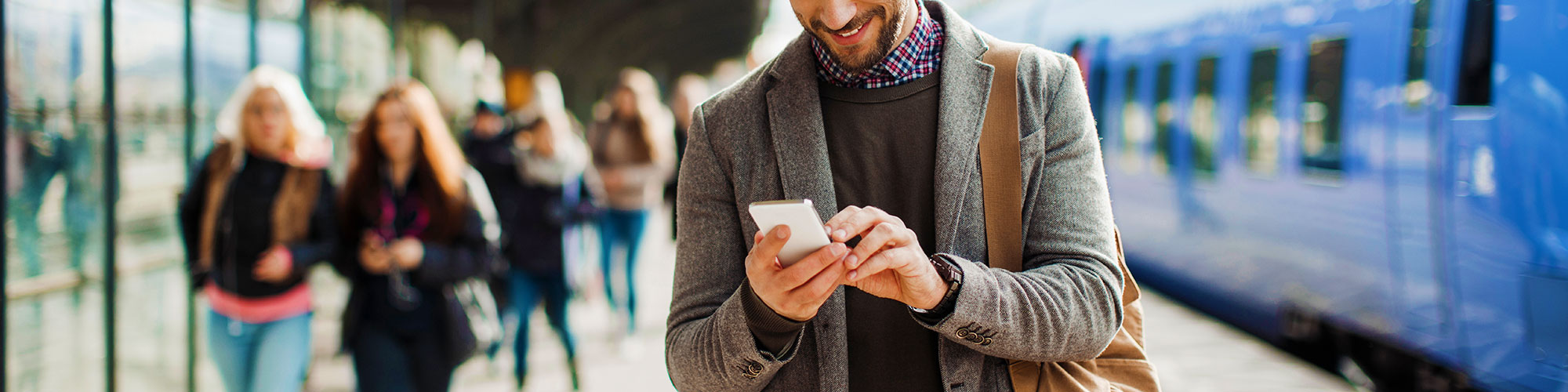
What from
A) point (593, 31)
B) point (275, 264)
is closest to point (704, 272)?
point (275, 264)

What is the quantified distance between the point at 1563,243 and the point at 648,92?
17.6 feet

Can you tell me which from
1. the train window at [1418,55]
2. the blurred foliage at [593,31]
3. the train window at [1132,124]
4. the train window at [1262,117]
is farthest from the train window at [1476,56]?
the blurred foliage at [593,31]

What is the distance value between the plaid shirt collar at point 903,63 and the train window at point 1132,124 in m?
7.33

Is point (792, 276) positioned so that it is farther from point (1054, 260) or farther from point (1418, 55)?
point (1418, 55)

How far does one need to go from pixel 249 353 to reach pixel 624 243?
3424 millimetres

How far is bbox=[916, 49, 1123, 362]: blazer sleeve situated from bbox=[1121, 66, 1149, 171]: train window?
7330 millimetres

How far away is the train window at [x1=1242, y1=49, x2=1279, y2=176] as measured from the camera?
6336 mm

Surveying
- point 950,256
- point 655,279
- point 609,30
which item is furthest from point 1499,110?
point 609,30

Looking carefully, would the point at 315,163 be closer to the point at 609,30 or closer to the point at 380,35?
the point at 380,35

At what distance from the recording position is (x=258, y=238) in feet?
13.9

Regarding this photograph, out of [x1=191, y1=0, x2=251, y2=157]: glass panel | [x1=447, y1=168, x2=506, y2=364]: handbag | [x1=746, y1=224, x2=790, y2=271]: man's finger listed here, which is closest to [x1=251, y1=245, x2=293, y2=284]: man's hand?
[x1=447, y1=168, x2=506, y2=364]: handbag

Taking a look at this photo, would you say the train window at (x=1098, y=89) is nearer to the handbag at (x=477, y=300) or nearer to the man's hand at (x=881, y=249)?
the handbag at (x=477, y=300)

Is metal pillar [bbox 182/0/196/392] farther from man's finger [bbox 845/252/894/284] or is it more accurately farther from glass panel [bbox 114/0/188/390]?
man's finger [bbox 845/252/894/284]

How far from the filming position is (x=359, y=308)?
4.14 metres
